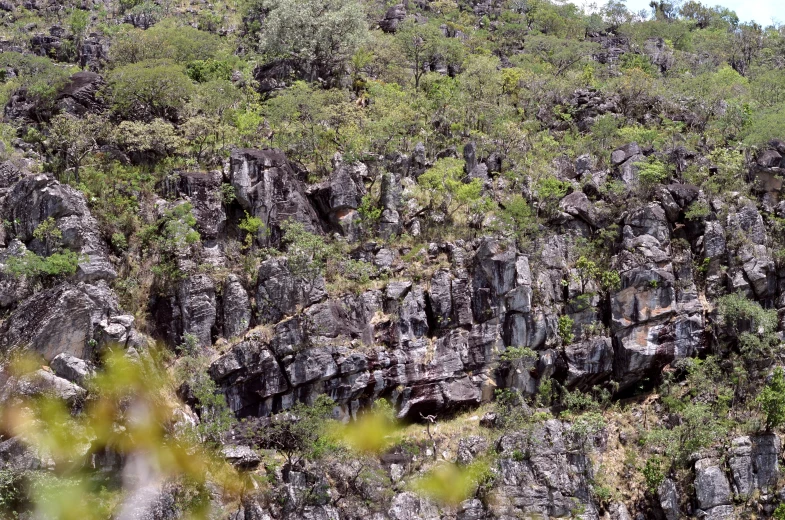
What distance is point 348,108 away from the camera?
4559 centimetres

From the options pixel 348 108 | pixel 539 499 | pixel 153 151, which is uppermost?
pixel 348 108

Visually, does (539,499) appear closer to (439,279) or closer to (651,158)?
(439,279)

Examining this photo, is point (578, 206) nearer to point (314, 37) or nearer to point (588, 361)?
point (588, 361)

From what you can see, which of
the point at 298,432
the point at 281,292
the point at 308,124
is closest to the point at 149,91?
the point at 308,124

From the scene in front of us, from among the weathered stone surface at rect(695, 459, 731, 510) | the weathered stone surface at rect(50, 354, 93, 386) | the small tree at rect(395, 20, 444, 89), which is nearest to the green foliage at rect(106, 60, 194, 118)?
the weathered stone surface at rect(50, 354, 93, 386)

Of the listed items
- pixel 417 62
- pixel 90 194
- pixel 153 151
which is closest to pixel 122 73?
pixel 153 151

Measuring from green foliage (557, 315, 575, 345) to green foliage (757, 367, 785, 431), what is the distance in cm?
881

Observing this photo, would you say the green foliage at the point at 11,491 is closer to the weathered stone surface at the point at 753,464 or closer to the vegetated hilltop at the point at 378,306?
the vegetated hilltop at the point at 378,306

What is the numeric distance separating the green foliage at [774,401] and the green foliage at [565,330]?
8.81 m

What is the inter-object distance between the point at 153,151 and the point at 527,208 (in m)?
22.0

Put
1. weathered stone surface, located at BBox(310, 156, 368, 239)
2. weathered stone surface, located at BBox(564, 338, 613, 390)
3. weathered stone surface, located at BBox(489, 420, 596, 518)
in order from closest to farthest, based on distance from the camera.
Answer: weathered stone surface, located at BBox(489, 420, 596, 518) → weathered stone surface, located at BBox(564, 338, 613, 390) → weathered stone surface, located at BBox(310, 156, 368, 239)

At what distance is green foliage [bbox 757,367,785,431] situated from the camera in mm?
30062

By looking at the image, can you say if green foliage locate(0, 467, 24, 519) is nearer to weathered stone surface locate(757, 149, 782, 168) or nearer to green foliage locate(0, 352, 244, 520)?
green foliage locate(0, 352, 244, 520)

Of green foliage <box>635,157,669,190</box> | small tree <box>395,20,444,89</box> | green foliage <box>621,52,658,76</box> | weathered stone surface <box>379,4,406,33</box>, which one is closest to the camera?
green foliage <box>635,157,669,190</box>
